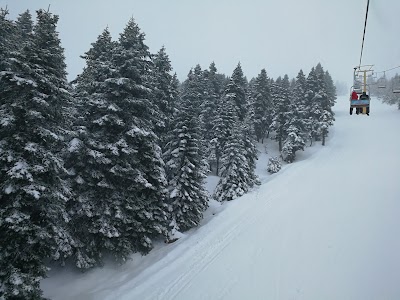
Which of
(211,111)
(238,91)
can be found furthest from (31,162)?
(238,91)

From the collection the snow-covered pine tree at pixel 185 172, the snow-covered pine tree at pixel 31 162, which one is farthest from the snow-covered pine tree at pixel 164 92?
the snow-covered pine tree at pixel 31 162

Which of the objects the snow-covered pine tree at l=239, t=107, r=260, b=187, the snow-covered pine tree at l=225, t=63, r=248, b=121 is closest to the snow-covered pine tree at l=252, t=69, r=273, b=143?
the snow-covered pine tree at l=225, t=63, r=248, b=121

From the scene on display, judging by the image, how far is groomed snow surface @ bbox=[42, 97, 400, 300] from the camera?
46.1 ft

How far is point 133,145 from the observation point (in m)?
18.0

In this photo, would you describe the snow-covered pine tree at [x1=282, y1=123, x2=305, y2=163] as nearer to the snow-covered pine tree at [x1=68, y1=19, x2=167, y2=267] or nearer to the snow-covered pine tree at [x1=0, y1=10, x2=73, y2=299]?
the snow-covered pine tree at [x1=68, y1=19, x2=167, y2=267]

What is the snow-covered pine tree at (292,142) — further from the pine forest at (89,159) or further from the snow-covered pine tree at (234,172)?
the pine forest at (89,159)

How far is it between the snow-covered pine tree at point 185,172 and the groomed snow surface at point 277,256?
1.62m

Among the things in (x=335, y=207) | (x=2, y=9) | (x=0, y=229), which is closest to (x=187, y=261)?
(x=0, y=229)

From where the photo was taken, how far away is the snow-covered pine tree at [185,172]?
21.5 m

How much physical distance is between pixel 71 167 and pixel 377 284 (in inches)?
709

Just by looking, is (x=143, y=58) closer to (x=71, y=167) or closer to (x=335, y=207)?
(x=71, y=167)

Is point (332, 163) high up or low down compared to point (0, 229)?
up

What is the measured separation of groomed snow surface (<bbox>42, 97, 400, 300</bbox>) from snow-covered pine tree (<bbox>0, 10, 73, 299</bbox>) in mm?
4844

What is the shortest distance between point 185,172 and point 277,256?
30.5ft
